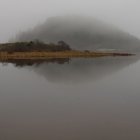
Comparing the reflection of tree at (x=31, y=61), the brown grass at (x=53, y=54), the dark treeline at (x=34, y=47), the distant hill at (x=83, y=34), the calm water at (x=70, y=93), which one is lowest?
the calm water at (x=70, y=93)

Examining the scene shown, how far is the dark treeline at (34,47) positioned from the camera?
1.75m

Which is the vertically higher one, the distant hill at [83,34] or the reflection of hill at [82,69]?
the distant hill at [83,34]

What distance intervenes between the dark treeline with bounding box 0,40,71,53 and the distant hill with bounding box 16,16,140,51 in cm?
2

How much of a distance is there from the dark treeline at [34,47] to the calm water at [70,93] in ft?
0.22

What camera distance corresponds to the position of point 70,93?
1.76 metres

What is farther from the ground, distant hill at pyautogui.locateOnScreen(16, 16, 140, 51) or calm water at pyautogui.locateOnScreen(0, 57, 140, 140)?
distant hill at pyautogui.locateOnScreen(16, 16, 140, 51)

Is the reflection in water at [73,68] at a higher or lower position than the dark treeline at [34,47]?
lower

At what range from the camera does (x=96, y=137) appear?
1.61 meters

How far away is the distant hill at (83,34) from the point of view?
1.75 m

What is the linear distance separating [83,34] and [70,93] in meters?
0.31

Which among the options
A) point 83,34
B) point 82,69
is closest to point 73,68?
point 82,69

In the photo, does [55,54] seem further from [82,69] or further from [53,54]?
[82,69]

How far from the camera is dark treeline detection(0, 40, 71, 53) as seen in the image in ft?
5.75

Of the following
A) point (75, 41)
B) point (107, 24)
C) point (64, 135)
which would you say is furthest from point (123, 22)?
point (64, 135)
